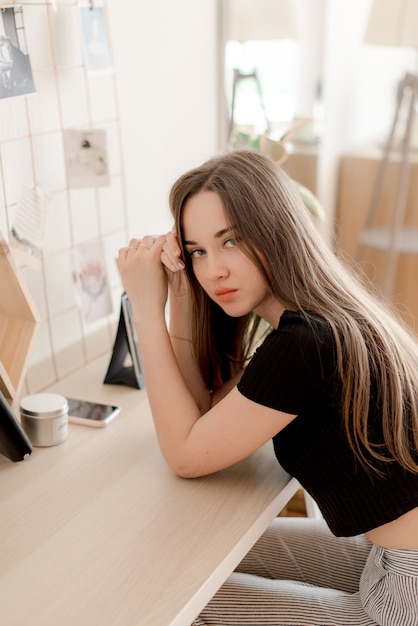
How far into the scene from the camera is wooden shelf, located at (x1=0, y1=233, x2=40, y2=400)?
3.73ft

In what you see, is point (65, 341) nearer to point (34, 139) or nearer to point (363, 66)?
point (34, 139)

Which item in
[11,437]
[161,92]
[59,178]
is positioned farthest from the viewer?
[161,92]

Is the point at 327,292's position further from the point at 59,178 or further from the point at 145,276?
the point at 59,178

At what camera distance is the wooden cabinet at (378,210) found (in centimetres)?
268

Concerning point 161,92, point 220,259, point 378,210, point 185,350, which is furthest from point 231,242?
point 378,210

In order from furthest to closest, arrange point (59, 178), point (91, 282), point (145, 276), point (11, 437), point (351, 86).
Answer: point (351, 86), point (91, 282), point (59, 178), point (145, 276), point (11, 437)

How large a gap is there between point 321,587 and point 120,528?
0.39 meters

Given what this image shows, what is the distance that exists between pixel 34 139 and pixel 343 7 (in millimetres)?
1564

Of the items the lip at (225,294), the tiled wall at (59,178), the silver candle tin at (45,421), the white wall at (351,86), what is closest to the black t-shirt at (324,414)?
the lip at (225,294)

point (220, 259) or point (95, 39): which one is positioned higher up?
point (95, 39)

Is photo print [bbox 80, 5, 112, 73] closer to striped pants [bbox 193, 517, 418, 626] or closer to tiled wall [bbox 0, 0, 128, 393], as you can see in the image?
tiled wall [bbox 0, 0, 128, 393]

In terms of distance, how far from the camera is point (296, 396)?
99 cm

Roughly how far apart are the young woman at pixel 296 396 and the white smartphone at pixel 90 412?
164 mm

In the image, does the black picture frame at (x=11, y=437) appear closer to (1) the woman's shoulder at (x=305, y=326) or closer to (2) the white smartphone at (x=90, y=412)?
(2) the white smartphone at (x=90, y=412)
